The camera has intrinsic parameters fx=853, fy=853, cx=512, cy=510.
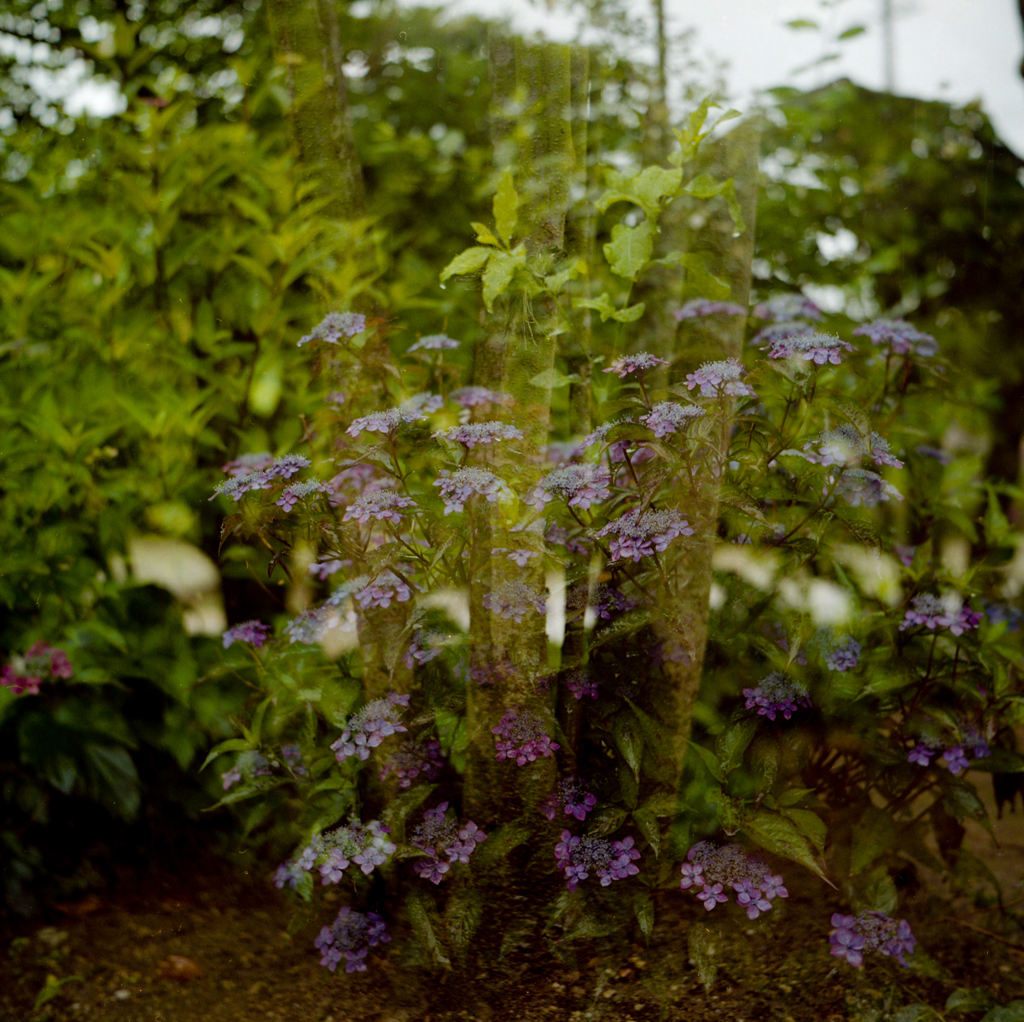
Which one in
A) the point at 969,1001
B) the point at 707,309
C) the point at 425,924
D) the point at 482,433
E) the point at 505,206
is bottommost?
the point at 969,1001

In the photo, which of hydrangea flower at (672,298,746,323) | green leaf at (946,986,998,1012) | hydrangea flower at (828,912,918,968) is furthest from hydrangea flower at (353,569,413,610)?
green leaf at (946,986,998,1012)

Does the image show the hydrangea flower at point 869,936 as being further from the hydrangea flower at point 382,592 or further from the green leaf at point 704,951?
the hydrangea flower at point 382,592

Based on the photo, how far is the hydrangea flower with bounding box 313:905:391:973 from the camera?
5.07 feet

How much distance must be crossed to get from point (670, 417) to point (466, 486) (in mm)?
339

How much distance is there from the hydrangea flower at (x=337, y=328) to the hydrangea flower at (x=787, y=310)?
94 cm

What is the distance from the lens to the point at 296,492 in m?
1.42

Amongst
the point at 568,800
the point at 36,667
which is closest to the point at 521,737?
the point at 568,800

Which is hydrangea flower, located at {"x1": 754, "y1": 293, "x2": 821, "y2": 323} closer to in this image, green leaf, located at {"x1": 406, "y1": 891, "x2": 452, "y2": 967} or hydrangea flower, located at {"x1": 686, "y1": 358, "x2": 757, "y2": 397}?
hydrangea flower, located at {"x1": 686, "y1": 358, "x2": 757, "y2": 397}

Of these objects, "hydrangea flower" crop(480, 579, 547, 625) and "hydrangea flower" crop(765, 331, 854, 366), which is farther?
"hydrangea flower" crop(480, 579, 547, 625)

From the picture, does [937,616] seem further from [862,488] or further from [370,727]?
[370,727]

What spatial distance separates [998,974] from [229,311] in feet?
7.69

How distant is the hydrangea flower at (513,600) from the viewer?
1.49 metres

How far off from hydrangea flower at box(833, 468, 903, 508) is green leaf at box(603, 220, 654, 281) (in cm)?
53

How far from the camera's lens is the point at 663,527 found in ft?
4.42
